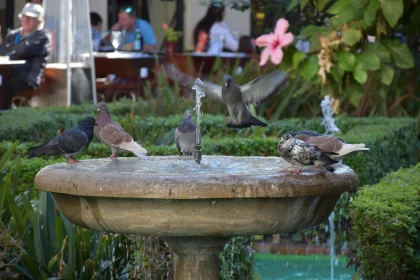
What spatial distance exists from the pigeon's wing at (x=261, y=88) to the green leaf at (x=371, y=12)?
1.80 m

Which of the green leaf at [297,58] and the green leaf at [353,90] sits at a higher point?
the green leaf at [297,58]

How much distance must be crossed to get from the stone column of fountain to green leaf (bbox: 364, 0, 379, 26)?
0.76 m

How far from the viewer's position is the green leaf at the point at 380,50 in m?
3.40

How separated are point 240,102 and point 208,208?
4.75 ft

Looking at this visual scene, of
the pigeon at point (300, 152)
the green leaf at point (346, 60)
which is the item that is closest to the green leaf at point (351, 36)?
the green leaf at point (346, 60)

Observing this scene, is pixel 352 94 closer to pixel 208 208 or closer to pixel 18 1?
pixel 208 208

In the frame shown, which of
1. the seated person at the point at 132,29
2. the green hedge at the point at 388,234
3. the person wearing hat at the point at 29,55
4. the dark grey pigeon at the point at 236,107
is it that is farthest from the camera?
the seated person at the point at 132,29

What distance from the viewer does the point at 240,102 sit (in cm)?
521

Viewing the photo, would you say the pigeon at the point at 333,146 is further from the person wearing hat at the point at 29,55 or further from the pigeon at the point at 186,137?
the person wearing hat at the point at 29,55

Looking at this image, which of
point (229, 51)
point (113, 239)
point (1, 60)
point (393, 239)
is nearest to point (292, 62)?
point (393, 239)

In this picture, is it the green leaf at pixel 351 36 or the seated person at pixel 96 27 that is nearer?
the green leaf at pixel 351 36

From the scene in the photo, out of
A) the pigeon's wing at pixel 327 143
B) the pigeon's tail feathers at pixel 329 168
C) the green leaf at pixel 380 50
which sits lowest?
the pigeon's tail feathers at pixel 329 168

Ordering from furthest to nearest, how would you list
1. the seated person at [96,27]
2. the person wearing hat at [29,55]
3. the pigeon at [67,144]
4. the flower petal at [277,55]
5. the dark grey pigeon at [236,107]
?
the seated person at [96,27] < the person wearing hat at [29,55] < the dark grey pigeon at [236,107] < the pigeon at [67,144] < the flower petal at [277,55]

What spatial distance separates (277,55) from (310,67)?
144 millimetres
